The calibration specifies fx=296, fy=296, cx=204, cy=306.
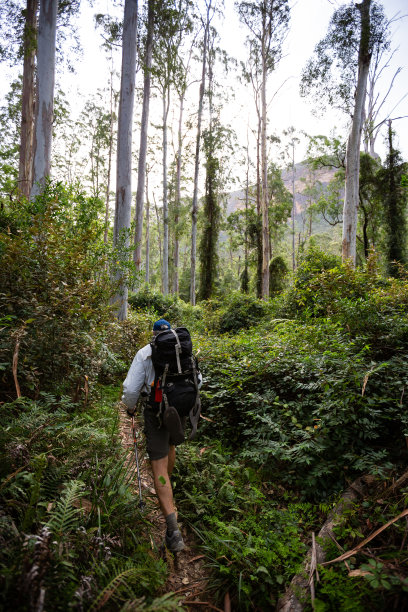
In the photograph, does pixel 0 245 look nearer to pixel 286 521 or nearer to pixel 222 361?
pixel 222 361

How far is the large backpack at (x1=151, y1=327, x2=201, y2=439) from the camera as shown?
106 inches

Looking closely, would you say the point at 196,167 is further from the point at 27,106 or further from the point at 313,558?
the point at 313,558

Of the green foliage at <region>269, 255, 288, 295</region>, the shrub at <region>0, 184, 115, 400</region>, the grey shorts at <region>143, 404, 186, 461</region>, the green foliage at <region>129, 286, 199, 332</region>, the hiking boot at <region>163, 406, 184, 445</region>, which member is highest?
the green foliage at <region>269, 255, 288, 295</region>

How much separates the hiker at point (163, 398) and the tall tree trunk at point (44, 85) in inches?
270

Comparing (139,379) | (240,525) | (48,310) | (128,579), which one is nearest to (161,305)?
(48,310)

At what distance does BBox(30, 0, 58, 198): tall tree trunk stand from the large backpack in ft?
22.6

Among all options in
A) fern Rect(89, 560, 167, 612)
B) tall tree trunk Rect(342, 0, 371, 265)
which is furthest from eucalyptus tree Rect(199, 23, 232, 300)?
fern Rect(89, 560, 167, 612)

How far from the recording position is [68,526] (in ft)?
6.70

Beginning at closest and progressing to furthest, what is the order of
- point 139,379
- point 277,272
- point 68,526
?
1. point 68,526
2. point 139,379
3. point 277,272

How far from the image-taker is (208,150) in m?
19.8

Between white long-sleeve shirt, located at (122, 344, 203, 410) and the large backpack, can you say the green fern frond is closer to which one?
the large backpack

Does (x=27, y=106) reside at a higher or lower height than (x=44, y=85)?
higher

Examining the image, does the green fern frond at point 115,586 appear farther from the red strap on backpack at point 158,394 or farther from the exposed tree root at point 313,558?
the red strap on backpack at point 158,394

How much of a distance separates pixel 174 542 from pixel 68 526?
3.05 feet
